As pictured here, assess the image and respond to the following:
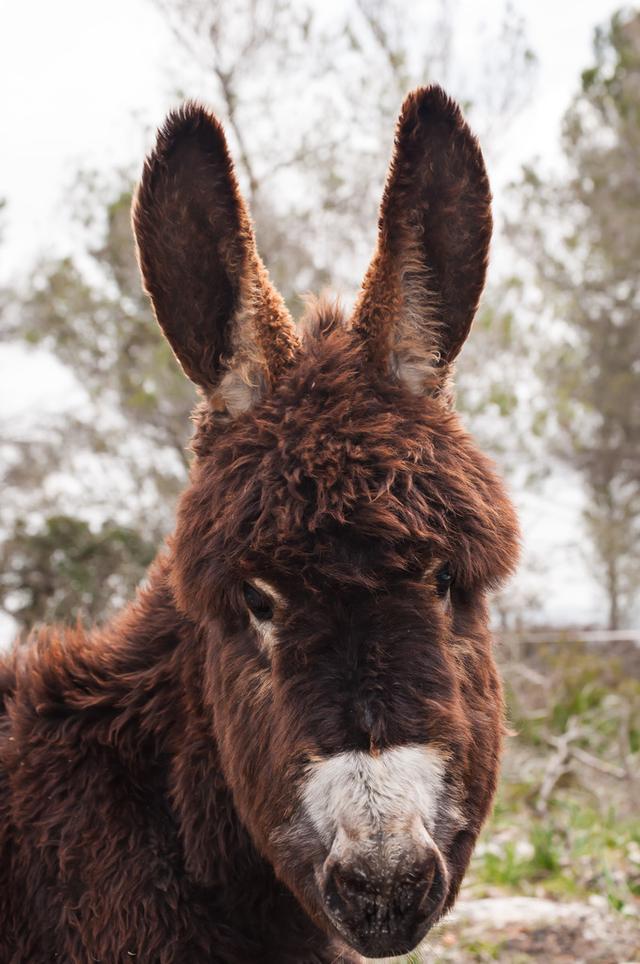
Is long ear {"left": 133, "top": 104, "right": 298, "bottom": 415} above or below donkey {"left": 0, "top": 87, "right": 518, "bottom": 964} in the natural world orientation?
above

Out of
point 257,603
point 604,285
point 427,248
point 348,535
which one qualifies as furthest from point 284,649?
point 604,285

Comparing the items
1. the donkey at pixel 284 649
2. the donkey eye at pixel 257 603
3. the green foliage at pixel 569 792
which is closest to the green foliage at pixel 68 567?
the green foliage at pixel 569 792

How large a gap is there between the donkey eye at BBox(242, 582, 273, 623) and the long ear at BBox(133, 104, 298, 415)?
59cm

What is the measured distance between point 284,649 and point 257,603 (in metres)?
0.15

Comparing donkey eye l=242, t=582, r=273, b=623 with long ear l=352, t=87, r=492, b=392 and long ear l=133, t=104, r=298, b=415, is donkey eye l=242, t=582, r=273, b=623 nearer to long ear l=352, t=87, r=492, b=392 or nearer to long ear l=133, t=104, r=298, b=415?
long ear l=133, t=104, r=298, b=415

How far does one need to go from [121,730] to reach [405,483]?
1.14 meters

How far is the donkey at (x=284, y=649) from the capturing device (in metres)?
2.15

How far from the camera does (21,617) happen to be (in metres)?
11.4

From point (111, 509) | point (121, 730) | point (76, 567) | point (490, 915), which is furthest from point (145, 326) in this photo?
point (121, 730)

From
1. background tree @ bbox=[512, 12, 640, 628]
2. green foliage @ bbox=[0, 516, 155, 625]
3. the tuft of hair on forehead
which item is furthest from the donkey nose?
background tree @ bbox=[512, 12, 640, 628]

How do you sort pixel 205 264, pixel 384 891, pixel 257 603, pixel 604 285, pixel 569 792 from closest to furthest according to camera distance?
1. pixel 384 891
2. pixel 257 603
3. pixel 205 264
4. pixel 569 792
5. pixel 604 285

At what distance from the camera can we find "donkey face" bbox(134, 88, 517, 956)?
6.84 feet

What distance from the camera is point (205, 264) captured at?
272 cm

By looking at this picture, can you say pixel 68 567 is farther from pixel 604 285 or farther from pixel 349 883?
pixel 604 285
